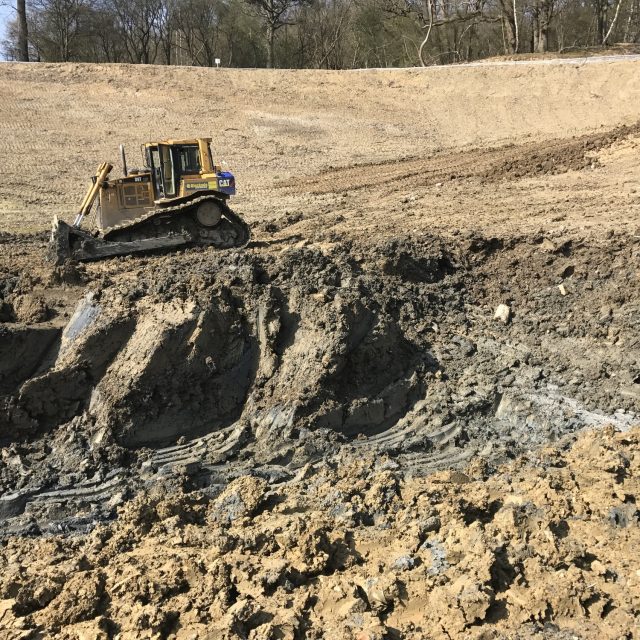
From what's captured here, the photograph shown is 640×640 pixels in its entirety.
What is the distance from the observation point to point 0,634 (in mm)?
3535

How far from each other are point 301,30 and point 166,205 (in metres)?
33.2

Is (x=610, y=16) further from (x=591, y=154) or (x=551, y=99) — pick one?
(x=591, y=154)

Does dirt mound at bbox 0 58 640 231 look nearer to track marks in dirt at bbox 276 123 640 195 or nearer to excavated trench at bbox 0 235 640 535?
track marks in dirt at bbox 276 123 640 195

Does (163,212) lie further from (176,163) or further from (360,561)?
(360,561)

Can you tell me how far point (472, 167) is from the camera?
15305mm

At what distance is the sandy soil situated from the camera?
3.67 metres

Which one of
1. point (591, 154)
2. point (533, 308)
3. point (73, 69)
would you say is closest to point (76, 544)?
point (533, 308)

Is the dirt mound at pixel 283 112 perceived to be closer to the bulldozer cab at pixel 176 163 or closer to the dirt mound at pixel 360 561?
the bulldozer cab at pixel 176 163

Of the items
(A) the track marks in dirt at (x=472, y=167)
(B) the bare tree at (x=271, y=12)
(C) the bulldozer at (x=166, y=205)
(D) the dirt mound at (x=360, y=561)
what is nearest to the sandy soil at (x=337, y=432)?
(D) the dirt mound at (x=360, y=561)

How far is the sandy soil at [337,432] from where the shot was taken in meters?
3.67

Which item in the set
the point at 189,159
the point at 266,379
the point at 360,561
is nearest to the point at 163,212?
the point at 189,159

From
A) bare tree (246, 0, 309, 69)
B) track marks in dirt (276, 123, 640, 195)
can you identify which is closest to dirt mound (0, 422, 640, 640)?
track marks in dirt (276, 123, 640, 195)

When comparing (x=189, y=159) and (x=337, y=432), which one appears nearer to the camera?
(x=337, y=432)

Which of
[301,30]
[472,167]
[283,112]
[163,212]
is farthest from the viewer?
[301,30]
